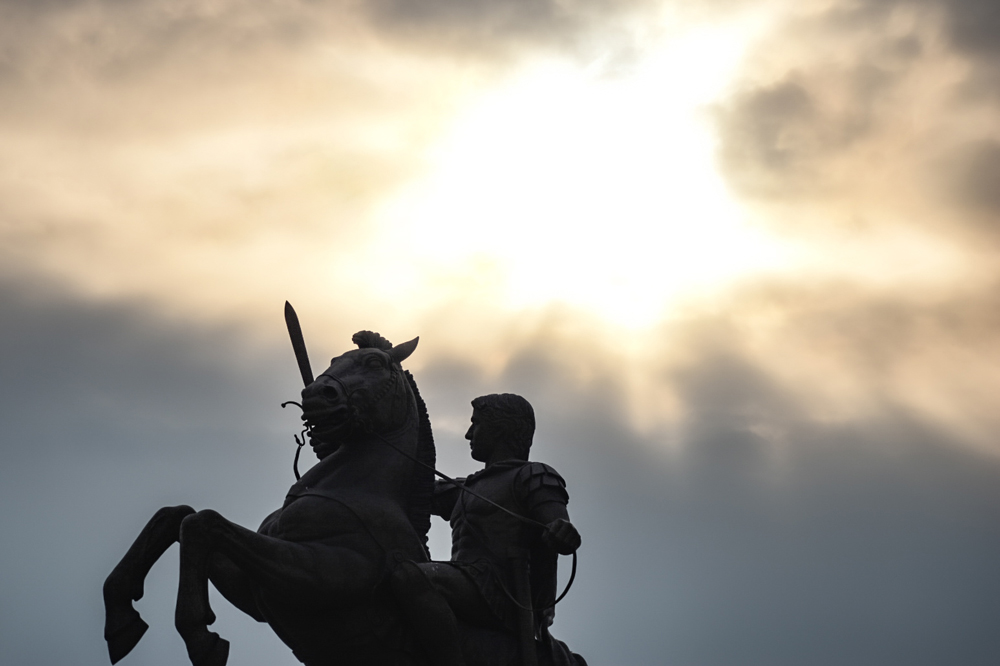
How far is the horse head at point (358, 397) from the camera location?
32.0ft

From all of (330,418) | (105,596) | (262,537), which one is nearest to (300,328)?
(330,418)

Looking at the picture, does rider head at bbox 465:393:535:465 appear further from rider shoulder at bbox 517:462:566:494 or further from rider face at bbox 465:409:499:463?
rider shoulder at bbox 517:462:566:494

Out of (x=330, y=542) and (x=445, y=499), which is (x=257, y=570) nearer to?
(x=330, y=542)

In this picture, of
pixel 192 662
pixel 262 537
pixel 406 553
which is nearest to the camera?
pixel 192 662

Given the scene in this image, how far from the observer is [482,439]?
10.9 meters

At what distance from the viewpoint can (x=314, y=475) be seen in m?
9.94

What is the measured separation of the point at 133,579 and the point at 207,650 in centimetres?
96

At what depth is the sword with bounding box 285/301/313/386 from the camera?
10.5 m

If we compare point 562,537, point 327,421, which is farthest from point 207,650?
point 562,537

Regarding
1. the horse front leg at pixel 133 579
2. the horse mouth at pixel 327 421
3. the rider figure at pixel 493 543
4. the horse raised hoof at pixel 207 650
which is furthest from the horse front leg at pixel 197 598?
the rider figure at pixel 493 543

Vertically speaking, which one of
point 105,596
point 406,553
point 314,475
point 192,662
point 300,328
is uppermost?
point 300,328

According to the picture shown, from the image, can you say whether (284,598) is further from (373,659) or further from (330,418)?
(330,418)

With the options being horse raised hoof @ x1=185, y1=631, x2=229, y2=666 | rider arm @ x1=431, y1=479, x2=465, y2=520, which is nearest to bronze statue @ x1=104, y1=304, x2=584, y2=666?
horse raised hoof @ x1=185, y1=631, x2=229, y2=666

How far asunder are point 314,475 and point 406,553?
108cm
